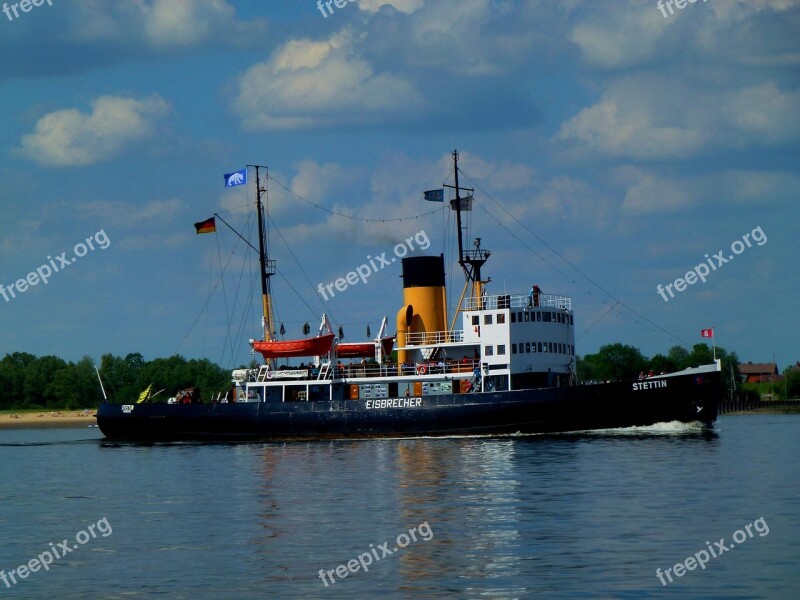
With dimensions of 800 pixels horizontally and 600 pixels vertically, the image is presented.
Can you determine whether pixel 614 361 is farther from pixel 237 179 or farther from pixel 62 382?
pixel 237 179

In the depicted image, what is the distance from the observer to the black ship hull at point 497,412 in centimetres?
5644

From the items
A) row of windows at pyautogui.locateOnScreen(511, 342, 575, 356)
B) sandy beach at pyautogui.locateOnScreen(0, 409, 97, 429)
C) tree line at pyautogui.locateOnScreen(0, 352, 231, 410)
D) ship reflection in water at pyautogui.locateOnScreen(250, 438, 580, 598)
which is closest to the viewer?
ship reflection in water at pyautogui.locateOnScreen(250, 438, 580, 598)

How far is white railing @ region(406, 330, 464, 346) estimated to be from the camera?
202 ft

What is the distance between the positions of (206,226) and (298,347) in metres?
8.84

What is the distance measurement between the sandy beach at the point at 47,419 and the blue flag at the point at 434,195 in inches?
3355

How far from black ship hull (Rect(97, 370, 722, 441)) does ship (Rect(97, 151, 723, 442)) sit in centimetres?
5

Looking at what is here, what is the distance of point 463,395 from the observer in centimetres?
5788

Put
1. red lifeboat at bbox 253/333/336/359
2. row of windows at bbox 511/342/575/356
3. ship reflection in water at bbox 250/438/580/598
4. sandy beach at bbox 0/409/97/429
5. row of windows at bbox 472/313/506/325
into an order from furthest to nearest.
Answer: sandy beach at bbox 0/409/97/429, red lifeboat at bbox 253/333/336/359, row of windows at bbox 472/313/506/325, row of windows at bbox 511/342/575/356, ship reflection in water at bbox 250/438/580/598

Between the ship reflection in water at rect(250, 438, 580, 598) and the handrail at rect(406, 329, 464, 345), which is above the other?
the handrail at rect(406, 329, 464, 345)

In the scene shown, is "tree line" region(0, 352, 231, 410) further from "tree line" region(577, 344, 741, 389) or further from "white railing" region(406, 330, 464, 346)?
"white railing" region(406, 330, 464, 346)

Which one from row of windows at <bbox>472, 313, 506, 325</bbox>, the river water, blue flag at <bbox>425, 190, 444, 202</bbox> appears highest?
blue flag at <bbox>425, 190, 444, 202</bbox>

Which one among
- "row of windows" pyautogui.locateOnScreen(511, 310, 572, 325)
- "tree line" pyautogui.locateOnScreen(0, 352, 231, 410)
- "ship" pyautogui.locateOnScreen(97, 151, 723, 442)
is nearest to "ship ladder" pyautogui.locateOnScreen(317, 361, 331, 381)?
"ship" pyautogui.locateOnScreen(97, 151, 723, 442)

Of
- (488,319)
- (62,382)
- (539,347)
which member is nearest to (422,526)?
(488,319)

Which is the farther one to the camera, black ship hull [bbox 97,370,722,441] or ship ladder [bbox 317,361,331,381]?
ship ladder [bbox 317,361,331,381]
